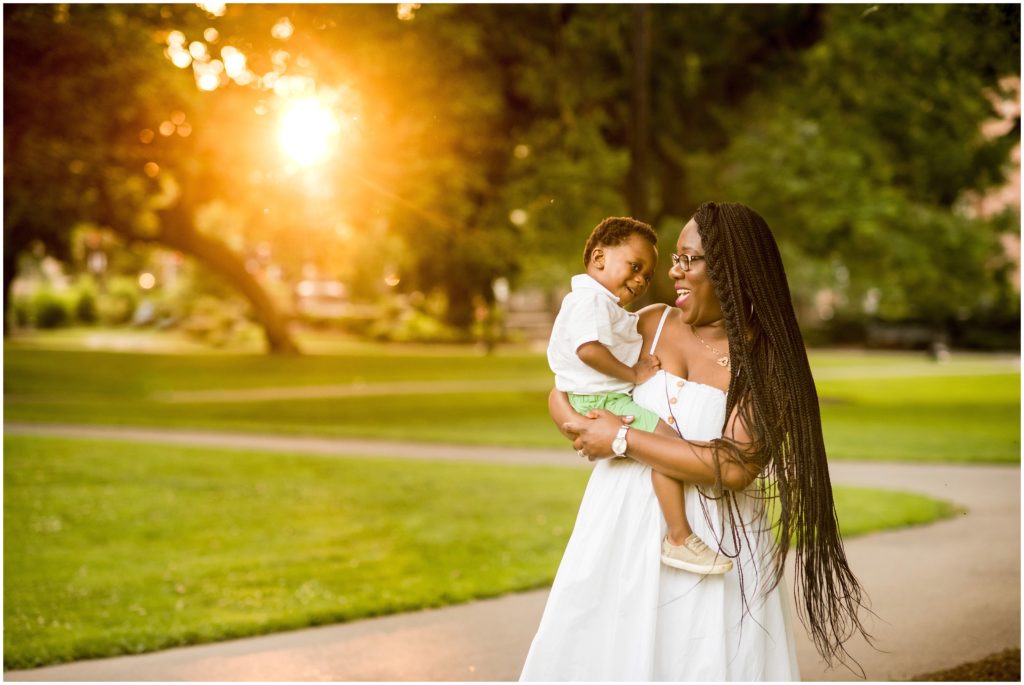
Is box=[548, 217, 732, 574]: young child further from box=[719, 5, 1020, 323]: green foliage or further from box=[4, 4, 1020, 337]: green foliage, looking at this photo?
box=[719, 5, 1020, 323]: green foliage

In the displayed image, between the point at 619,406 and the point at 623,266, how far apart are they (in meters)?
0.38

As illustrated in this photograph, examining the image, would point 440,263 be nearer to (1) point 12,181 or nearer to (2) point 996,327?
(1) point 12,181

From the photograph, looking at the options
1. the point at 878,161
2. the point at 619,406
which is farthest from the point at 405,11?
the point at 619,406

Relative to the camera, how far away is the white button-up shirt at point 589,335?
3021mm

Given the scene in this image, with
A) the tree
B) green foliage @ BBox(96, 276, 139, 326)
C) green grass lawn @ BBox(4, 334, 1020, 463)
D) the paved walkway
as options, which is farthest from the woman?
green foliage @ BBox(96, 276, 139, 326)

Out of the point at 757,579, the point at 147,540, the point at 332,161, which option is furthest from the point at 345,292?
the point at 757,579

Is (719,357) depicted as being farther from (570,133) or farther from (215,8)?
(570,133)

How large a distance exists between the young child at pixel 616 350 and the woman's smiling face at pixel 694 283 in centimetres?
11

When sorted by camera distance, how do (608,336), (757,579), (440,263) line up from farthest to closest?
(440,263), (757,579), (608,336)

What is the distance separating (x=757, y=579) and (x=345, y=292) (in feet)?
200

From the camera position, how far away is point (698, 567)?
121 inches

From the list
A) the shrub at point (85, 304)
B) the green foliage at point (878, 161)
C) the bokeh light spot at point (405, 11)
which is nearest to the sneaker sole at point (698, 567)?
the bokeh light spot at point (405, 11)

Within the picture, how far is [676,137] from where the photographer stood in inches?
782

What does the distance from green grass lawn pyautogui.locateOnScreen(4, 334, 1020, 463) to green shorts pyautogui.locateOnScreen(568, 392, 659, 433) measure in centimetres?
1195
